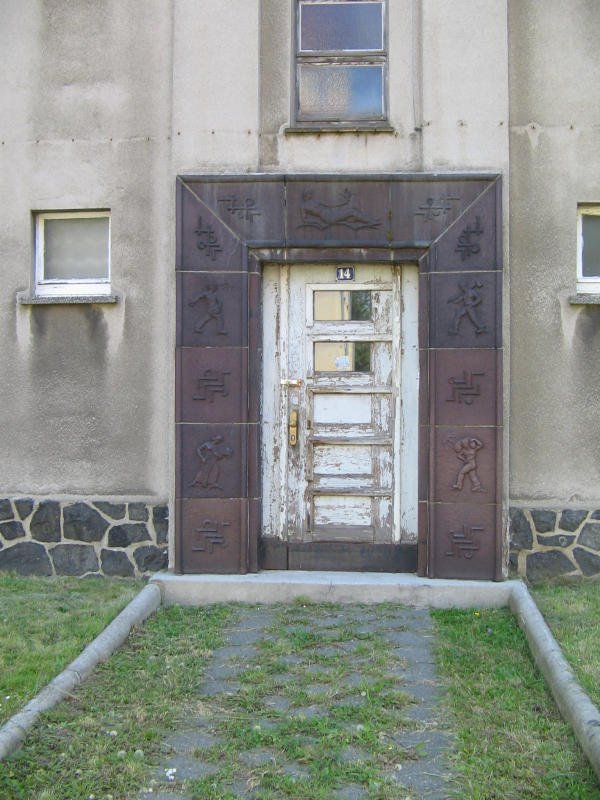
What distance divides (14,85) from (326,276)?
3125 millimetres

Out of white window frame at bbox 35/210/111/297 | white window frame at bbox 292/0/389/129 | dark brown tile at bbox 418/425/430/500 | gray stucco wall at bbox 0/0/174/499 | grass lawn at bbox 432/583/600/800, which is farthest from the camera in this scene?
white window frame at bbox 35/210/111/297

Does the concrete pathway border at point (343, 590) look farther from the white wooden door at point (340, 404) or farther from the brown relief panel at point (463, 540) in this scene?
the white wooden door at point (340, 404)

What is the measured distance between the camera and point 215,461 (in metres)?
7.00

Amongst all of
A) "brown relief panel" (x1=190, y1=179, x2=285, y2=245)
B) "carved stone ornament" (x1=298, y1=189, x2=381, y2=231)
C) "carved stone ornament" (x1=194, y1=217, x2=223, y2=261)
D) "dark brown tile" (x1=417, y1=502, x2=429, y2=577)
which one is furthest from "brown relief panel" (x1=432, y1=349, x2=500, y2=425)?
"carved stone ornament" (x1=194, y1=217, x2=223, y2=261)

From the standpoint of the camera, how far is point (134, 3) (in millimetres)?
7402

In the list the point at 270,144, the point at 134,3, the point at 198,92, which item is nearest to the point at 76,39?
the point at 134,3

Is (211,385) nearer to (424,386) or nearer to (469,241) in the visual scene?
(424,386)

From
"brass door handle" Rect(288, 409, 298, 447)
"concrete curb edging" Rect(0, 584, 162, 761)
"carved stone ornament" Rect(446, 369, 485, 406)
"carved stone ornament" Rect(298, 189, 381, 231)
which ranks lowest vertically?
"concrete curb edging" Rect(0, 584, 162, 761)

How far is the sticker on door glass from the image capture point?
7.21 m

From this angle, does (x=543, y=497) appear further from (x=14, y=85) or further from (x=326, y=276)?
(x=14, y=85)

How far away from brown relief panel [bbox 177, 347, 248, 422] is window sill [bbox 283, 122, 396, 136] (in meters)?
1.82

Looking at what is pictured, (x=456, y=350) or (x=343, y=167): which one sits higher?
(x=343, y=167)

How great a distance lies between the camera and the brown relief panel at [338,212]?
22.8ft

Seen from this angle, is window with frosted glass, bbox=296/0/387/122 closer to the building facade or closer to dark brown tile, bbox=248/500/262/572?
the building facade
